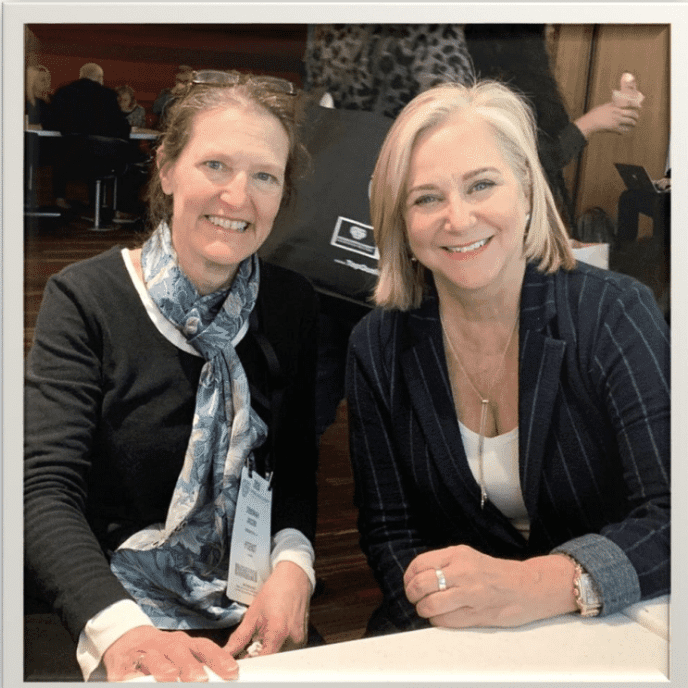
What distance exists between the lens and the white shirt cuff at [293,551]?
1.77 m

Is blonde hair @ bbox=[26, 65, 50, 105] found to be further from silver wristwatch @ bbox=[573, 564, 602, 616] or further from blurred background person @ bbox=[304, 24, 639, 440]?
silver wristwatch @ bbox=[573, 564, 602, 616]

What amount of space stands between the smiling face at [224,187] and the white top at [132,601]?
0.10 meters

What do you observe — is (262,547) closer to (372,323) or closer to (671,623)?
(372,323)

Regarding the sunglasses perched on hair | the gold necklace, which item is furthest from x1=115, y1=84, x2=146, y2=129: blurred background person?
the gold necklace

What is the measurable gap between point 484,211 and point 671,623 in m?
0.92

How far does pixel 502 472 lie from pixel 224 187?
0.81m

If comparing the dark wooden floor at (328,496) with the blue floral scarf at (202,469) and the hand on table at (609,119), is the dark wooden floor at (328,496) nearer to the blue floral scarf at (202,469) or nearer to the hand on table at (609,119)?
the blue floral scarf at (202,469)

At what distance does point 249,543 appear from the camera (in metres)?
1.76

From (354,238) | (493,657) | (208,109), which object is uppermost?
(208,109)

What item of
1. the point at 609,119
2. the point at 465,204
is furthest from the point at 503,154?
the point at 609,119

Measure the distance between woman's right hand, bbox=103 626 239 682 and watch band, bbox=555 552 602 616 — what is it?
0.69 metres

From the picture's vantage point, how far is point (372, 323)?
178 cm

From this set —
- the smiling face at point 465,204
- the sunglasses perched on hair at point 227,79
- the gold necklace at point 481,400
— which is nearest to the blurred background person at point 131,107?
the sunglasses perched on hair at point 227,79

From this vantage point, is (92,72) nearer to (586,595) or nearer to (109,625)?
(109,625)
